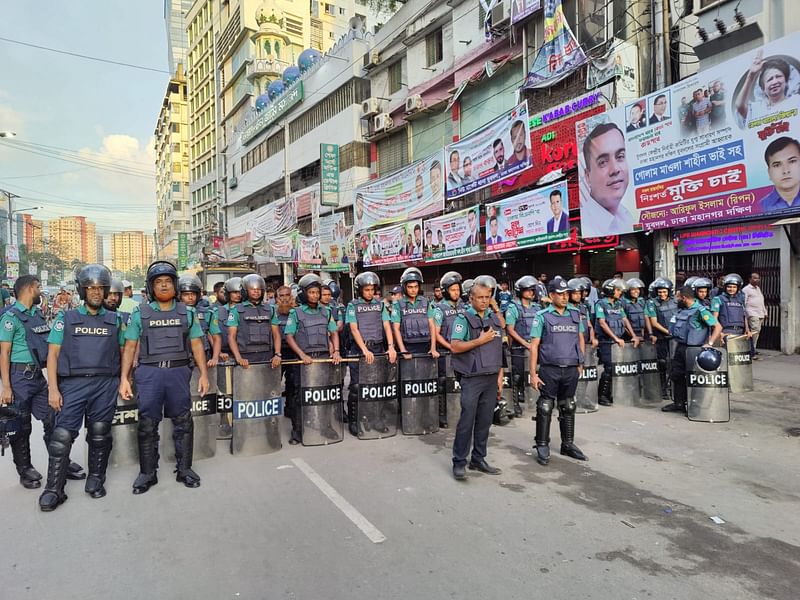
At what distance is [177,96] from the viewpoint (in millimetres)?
76438

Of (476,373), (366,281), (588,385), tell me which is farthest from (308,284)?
(588,385)

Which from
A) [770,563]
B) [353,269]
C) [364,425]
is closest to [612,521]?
[770,563]

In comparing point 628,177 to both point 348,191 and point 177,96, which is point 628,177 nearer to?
point 348,191

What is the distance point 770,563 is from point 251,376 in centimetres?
489

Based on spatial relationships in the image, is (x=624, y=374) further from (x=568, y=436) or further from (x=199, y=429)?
(x=199, y=429)

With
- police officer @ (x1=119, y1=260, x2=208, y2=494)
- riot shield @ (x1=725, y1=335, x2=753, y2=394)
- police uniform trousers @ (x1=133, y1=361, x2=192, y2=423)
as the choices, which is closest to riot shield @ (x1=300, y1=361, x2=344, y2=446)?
police officer @ (x1=119, y1=260, x2=208, y2=494)

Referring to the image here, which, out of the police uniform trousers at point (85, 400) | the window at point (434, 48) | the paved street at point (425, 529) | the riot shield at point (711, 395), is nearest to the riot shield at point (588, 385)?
the riot shield at point (711, 395)

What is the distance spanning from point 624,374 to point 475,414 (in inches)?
167

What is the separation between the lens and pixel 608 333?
8.33 metres

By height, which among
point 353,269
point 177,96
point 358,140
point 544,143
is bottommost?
point 353,269

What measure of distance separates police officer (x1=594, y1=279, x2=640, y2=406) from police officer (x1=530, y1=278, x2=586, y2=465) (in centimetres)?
297

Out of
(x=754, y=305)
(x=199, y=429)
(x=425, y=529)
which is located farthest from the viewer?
(x=754, y=305)

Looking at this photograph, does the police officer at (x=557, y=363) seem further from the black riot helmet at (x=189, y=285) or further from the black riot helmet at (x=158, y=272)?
the black riot helmet at (x=189, y=285)

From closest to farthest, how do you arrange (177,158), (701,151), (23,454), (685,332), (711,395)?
(23,454) → (711,395) → (685,332) → (701,151) → (177,158)
